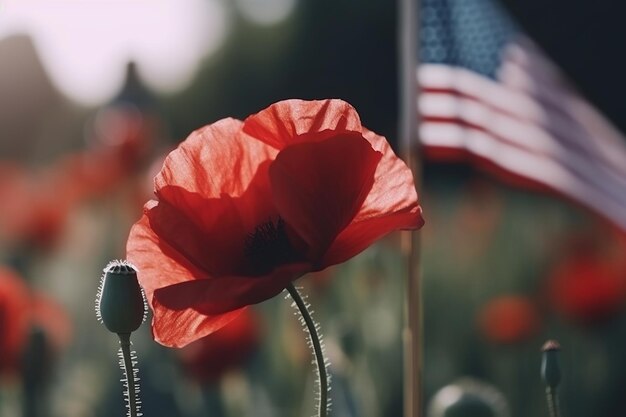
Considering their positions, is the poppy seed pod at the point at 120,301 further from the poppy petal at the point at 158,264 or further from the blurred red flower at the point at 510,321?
the blurred red flower at the point at 510,321

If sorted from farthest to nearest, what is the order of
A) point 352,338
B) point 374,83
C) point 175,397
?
point 374,83 → point 175,397 → point 352,338

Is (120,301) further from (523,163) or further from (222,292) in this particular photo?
(523,163)

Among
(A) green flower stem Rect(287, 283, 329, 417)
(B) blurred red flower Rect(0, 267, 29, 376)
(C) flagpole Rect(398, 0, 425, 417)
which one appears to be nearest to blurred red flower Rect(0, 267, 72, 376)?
(B) blurred red flower Rect(0, 267, 29, 376)

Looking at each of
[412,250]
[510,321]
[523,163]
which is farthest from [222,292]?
[510,321]

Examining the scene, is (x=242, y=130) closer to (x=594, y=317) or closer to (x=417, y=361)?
(x=417, y=361)

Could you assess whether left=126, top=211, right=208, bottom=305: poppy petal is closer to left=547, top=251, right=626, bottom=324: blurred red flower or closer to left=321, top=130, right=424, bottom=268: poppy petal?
left=321, top=130, right=424, bottom=268: poppy petal

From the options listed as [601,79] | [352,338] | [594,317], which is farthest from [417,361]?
[601,79]
